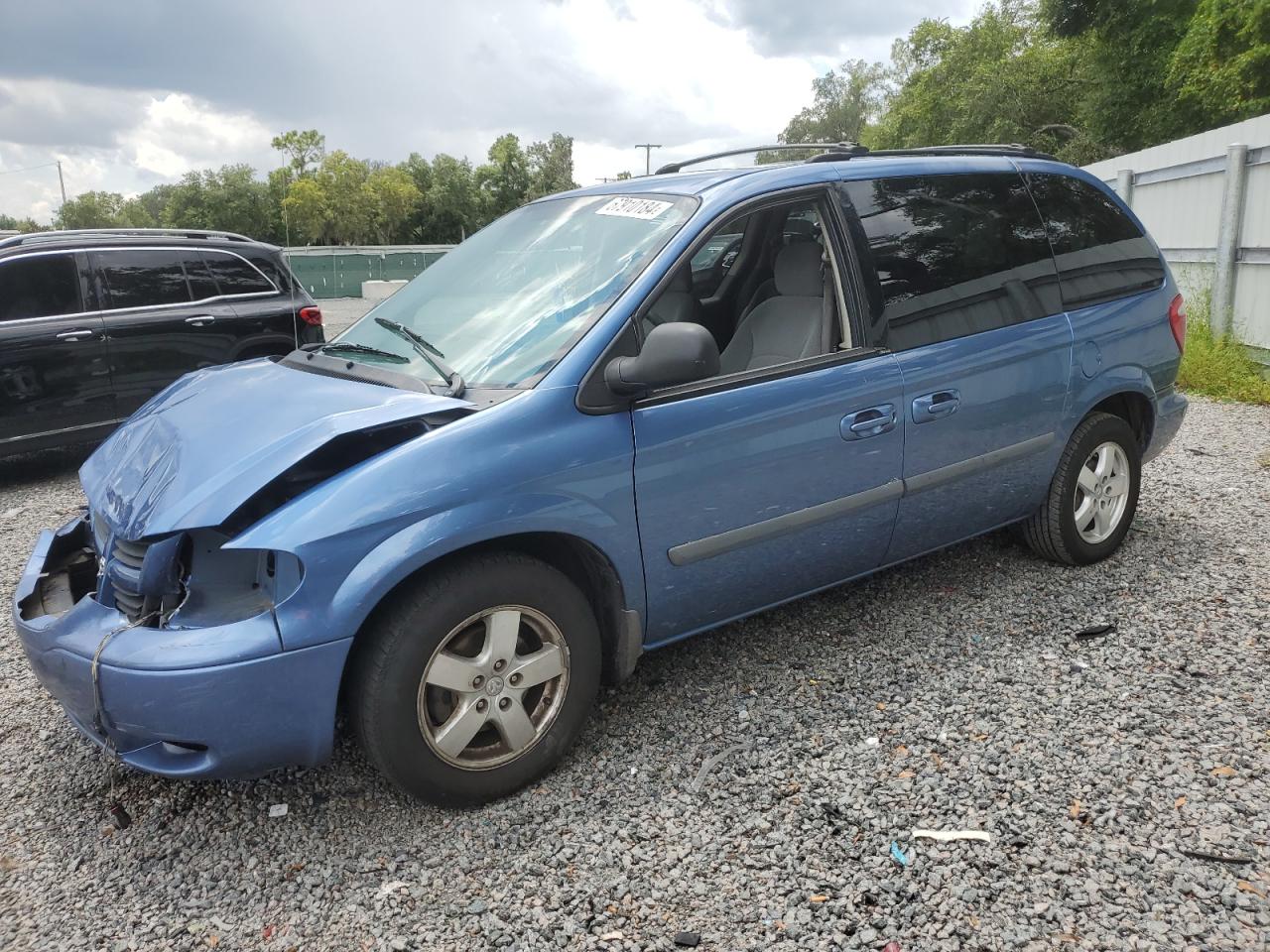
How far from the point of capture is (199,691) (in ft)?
8.03

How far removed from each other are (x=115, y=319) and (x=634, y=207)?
5.62 metres

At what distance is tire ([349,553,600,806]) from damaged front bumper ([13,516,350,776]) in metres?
0.14

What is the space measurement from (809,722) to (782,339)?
148 centimetres

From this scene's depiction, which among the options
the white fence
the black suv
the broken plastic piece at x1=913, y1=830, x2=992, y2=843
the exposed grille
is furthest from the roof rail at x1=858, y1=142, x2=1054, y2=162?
the white fence

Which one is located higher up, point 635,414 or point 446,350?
point 446,350

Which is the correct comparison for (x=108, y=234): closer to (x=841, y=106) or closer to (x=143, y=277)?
(x=143, y=277)

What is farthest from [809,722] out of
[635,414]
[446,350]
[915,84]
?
[915,84]

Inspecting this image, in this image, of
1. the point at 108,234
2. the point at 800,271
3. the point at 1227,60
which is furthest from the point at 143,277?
the point at 1227,60

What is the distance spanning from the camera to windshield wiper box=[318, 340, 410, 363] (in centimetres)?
330

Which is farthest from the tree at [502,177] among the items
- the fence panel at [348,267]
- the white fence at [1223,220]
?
the white fence at [1223,220]

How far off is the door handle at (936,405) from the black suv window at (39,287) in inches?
259

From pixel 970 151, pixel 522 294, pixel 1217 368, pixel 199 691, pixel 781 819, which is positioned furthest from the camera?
pixel 1217 368

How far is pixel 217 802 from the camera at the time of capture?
301 cm

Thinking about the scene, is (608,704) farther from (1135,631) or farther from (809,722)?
(1135,631)
